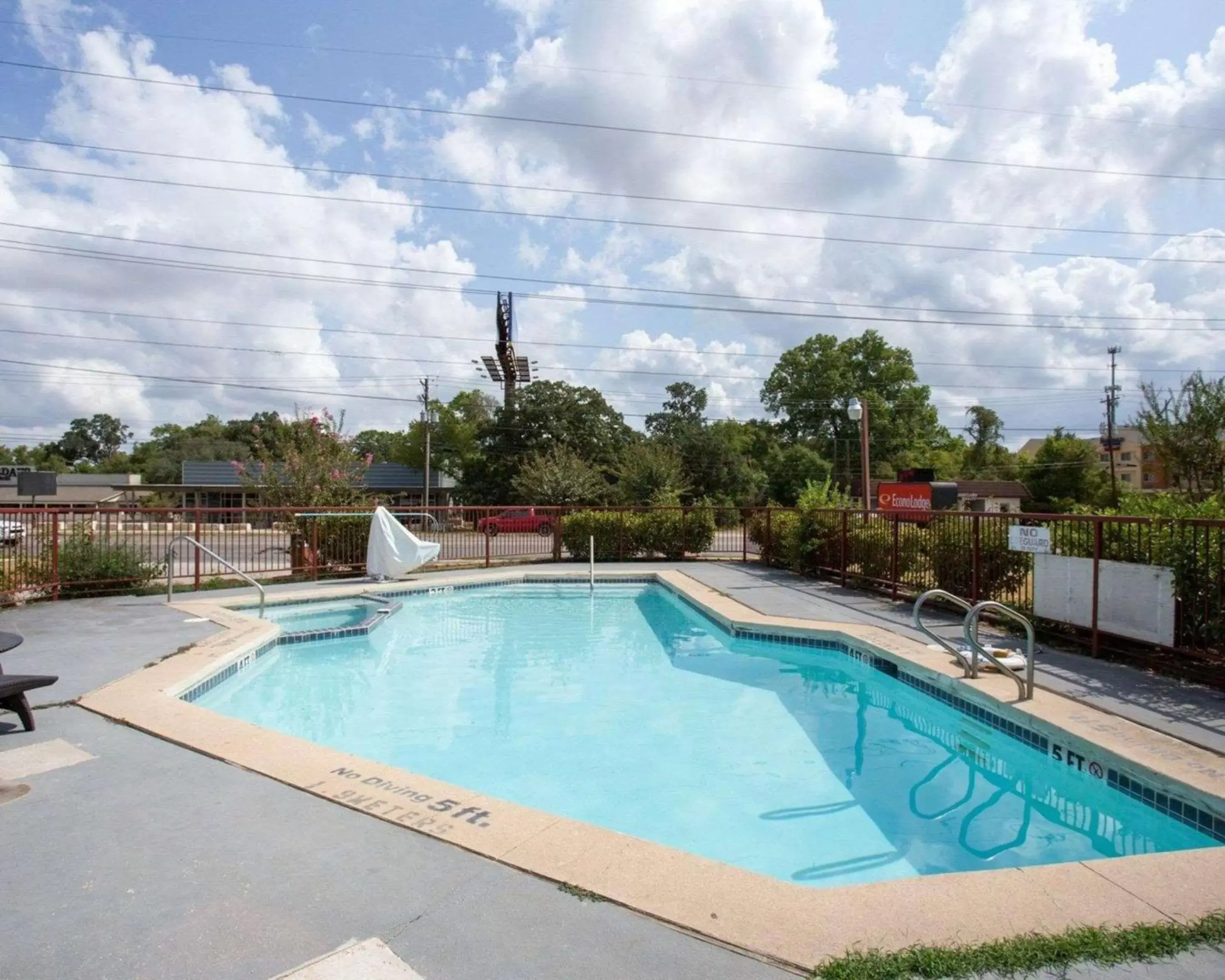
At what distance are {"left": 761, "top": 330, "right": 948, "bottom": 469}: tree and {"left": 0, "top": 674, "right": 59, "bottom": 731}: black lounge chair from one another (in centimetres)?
4854

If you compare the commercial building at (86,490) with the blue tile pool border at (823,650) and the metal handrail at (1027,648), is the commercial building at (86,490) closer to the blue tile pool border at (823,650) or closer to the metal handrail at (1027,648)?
the blue tile pool border at (823,650)

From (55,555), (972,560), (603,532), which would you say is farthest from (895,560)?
(55,555)

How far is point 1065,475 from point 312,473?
47.0 meters

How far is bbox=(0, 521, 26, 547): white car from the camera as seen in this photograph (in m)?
10.5

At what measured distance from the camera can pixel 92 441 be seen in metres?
108

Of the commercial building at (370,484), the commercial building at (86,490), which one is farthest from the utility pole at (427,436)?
the commercial building at (86,490)

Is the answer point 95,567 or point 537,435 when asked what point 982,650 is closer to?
point 95,567

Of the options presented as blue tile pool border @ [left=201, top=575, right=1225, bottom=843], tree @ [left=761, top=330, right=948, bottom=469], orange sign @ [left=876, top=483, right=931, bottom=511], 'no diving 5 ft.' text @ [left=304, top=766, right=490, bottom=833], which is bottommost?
blue tile pool border @ [left=201, top=575, right=1225, bottom=843]

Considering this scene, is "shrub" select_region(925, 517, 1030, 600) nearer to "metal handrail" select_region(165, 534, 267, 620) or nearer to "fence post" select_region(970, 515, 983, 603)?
"fence post" select_region(970, 515, 983, 603)

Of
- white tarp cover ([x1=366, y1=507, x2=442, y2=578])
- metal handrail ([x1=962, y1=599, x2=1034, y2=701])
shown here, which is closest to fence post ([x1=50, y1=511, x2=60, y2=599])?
white tarp cover ([x1=366, y1=507, x2=442, y2=578])

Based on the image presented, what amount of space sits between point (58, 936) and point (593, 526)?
1612 centimetres

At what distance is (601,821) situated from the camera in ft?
15.9

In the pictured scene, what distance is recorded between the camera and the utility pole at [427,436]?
42281mm

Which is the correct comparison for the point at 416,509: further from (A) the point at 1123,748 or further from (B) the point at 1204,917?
(B) the point at 1204,917
